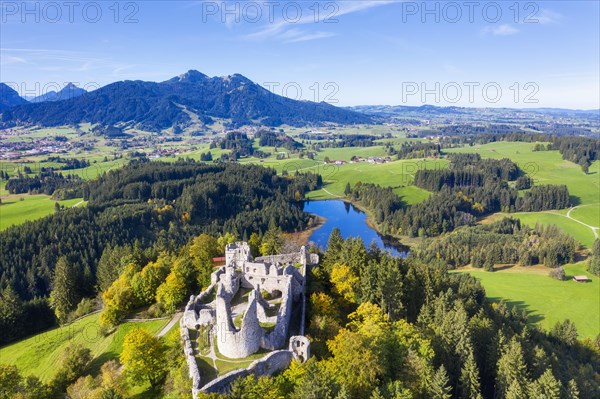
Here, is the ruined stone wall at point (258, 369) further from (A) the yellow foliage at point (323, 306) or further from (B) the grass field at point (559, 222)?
(B) the grass field at point (559, 222)

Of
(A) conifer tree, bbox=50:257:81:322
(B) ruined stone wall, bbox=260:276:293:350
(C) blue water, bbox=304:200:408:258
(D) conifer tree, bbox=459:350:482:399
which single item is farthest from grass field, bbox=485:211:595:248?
(A) conifer tree, bbox=50:257:81:322

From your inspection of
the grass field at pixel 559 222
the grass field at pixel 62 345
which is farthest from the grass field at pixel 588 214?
the grass field at pixel 62 345

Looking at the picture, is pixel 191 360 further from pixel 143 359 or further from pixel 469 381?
pixel 469 381

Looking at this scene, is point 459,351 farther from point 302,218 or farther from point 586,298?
point 302,218

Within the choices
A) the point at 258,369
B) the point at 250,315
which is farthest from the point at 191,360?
the point at 250,315

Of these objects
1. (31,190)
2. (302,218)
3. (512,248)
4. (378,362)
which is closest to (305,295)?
(378,362)
